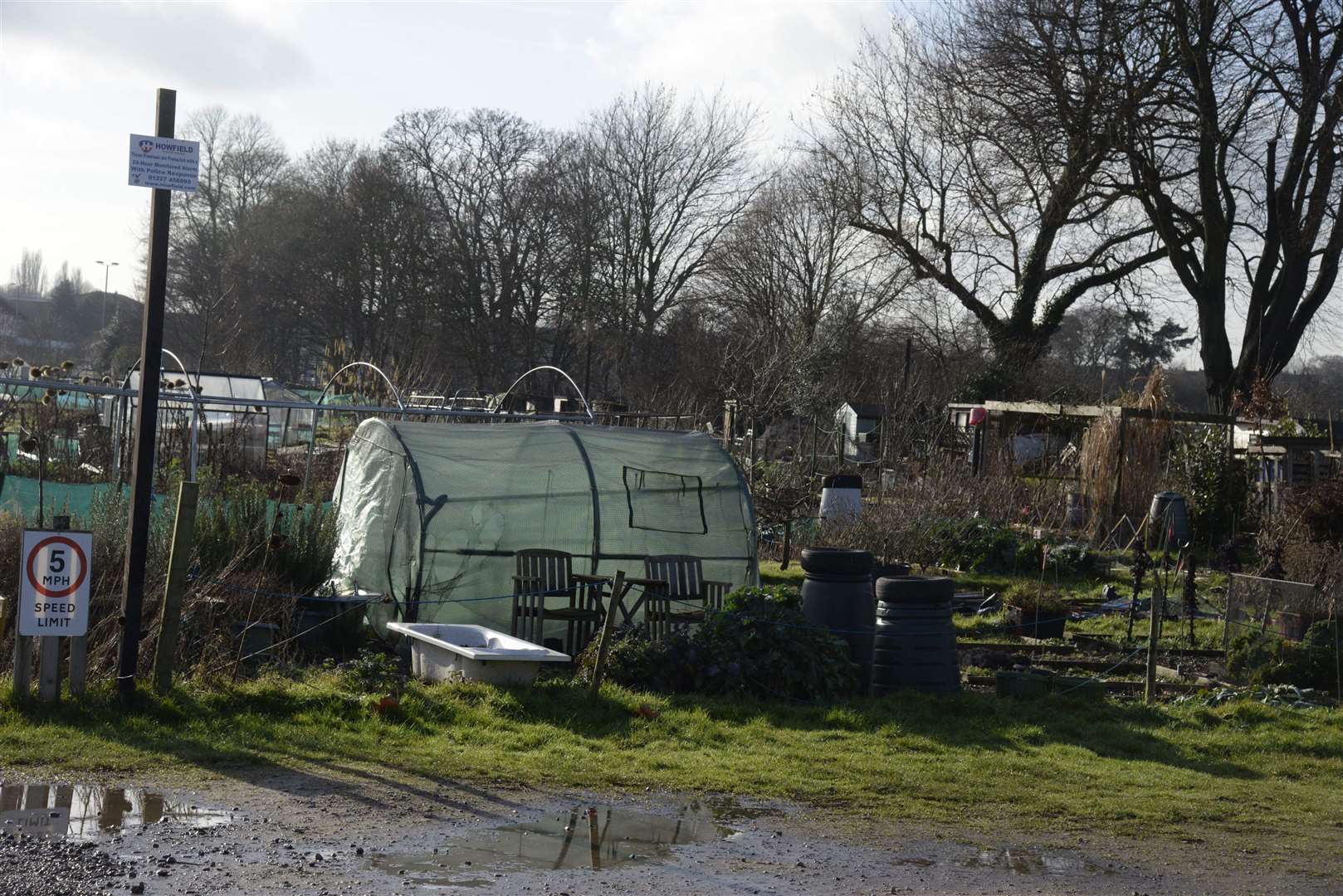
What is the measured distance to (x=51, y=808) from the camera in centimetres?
588

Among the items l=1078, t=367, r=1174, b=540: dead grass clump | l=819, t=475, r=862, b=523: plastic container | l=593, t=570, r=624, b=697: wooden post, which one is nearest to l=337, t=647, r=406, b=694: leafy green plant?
l=593, t=570, r=624, b=697: wooden post

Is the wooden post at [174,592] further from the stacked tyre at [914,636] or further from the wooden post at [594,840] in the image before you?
the stacked tyre at [914,636]

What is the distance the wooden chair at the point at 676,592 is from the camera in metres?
11.4

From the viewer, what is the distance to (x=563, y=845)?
5836mm

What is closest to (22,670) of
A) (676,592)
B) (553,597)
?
(553,597)

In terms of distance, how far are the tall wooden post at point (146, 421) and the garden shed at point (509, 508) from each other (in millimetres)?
3783

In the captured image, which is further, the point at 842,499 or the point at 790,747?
the point at 842,499

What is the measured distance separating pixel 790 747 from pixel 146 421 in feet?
14.1

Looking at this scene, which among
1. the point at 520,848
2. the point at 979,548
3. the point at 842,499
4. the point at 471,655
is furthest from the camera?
the point at 842,499

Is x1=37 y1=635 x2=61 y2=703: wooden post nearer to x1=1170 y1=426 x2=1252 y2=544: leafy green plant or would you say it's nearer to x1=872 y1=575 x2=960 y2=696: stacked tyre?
x1=872 y1=575 x2=960 y2=696: stacked tyre

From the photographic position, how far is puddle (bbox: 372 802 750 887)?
534 cm

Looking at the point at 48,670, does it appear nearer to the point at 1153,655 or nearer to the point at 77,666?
the point at 77,666

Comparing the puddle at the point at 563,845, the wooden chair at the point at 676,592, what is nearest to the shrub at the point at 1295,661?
the wooden chair at the point at 676,592

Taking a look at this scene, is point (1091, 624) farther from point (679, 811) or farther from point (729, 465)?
point (679, 811)
